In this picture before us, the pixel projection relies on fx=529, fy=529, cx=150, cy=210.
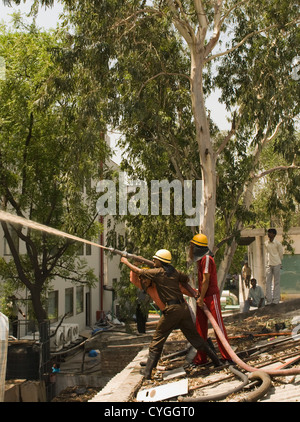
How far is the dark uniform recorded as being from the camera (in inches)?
271

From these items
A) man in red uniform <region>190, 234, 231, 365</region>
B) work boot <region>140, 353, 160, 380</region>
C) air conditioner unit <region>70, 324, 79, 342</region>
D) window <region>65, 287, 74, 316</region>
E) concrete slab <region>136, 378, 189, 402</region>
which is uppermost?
man in red uniform <region>190, 234, 231, 365</region>

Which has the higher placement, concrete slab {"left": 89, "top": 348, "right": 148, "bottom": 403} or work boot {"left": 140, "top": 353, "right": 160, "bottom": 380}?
work boot {"left": 140, "top": 353, "right": 160, "bottom": 380}

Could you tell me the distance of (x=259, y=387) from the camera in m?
5.83

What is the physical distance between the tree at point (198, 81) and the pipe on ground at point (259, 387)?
865 centimetres

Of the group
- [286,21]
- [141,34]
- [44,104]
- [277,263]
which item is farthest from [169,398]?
[286,21]

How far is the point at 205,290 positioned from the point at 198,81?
8.98m

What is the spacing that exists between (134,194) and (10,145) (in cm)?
421

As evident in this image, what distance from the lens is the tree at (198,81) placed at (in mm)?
14484

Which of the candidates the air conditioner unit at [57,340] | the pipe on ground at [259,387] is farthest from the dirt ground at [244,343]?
the air conditioner unit at [57,340]

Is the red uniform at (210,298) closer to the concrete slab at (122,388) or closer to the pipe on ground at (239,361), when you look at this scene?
the pipe on ground at (239,361)

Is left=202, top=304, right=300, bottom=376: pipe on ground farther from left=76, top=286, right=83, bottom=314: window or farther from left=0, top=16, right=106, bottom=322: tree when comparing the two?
left=76, top=286, right=83, bottom=314: window

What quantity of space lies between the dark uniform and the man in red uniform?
327mm

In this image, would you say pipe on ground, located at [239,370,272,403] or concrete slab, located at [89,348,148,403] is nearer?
pipe on ground, located at [239,370,272,403]

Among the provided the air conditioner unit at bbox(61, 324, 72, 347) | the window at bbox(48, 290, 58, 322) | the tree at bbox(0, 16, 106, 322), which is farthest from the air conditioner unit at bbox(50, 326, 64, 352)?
the window at bbox(48, 290, 58, 322)
